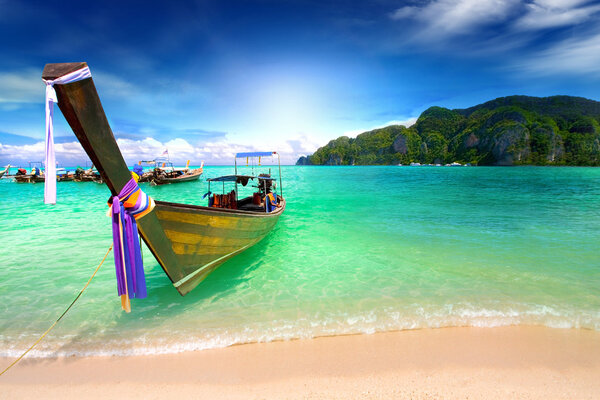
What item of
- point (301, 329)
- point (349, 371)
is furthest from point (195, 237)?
point (349, 371)

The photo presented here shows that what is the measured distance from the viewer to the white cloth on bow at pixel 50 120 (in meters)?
2.58

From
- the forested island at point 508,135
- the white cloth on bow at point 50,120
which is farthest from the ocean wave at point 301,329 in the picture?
the forested island at point 508,135

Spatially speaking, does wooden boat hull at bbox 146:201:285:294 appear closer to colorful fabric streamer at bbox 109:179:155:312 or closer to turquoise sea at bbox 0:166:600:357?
colorful fabric streamer at bbox 109:179:155:312

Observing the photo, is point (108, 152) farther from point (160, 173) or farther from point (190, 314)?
point (160, 173)

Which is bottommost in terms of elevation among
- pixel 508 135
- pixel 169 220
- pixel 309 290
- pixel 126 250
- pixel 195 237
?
pixel 309 290

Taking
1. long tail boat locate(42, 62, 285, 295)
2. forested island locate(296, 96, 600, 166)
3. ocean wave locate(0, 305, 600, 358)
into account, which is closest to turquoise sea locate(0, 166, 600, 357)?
ocean wave locate(0, 305, 600, 358)

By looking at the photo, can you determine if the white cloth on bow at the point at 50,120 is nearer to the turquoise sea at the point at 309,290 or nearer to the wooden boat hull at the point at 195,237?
the wooden boat hull at the point at 195,237

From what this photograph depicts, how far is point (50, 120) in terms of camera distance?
2697mm

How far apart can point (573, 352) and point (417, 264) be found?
3.86m

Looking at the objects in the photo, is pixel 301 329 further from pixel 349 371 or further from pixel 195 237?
pixel 195 237

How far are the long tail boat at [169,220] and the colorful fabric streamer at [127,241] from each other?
0.16 metres

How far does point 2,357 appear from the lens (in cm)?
403

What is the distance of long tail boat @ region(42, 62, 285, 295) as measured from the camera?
9.41ft

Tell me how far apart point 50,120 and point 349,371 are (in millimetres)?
4757
